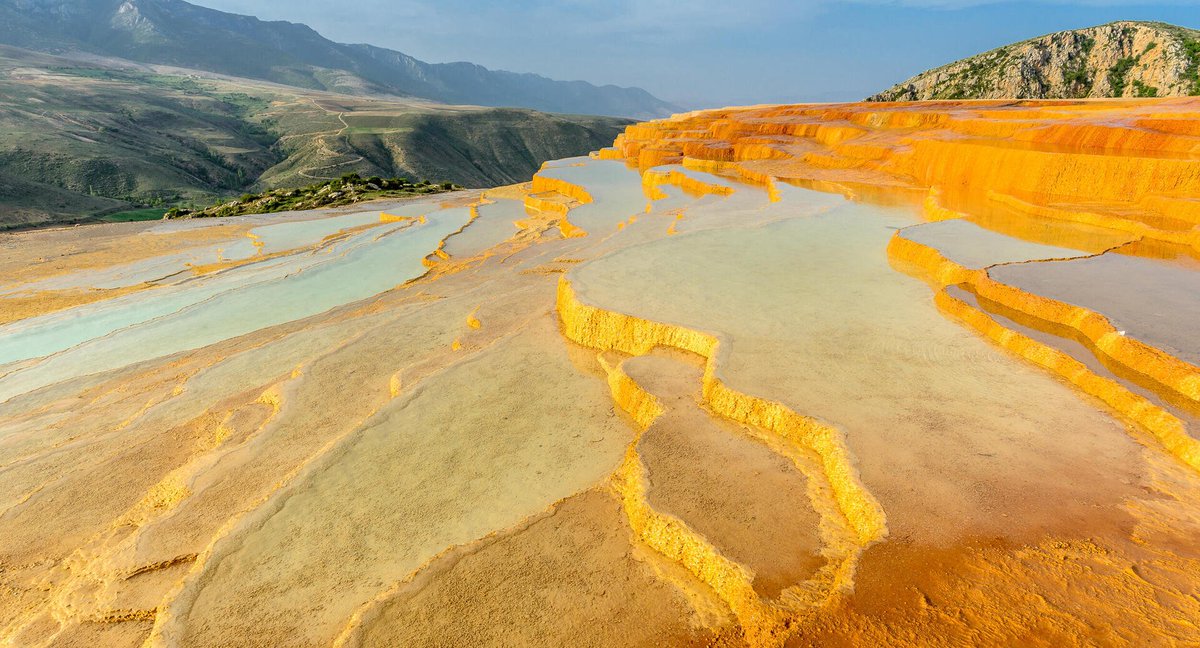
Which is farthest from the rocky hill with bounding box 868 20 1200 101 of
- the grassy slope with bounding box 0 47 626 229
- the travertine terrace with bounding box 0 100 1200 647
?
the grassy slope with bounding box 0 47 626 229

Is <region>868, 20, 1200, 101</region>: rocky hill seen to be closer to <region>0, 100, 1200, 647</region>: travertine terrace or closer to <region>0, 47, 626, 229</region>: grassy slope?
<region>0, 100, 1200, 647</region>: travertine terrace

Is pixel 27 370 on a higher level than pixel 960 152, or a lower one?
lower

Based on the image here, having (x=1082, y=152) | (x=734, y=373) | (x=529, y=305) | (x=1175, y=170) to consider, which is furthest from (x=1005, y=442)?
(x=1082, y=152)

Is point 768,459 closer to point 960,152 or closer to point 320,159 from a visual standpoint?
point 960,152

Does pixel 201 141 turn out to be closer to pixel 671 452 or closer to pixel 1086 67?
pixel 671 452

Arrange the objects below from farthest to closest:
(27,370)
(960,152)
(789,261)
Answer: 1. (960,152)
2. (27,370)
3. (789,261)
